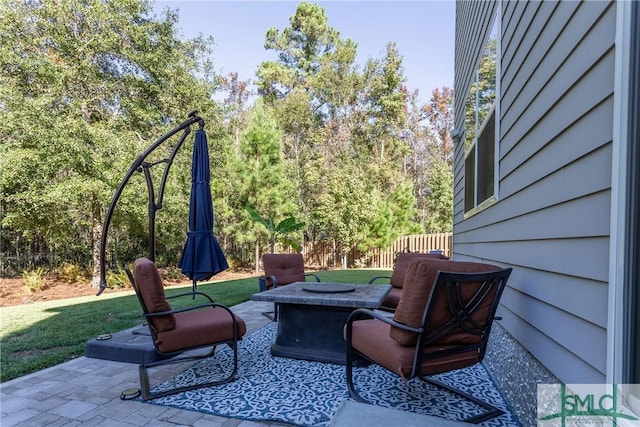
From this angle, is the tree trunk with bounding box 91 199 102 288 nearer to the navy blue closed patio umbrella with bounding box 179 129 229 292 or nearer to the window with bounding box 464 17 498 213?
the navy blue closed patio umbrella with bounding box 179 129 229 292

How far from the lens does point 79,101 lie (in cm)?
899

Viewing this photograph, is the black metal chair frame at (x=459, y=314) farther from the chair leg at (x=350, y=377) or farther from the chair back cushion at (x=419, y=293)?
the chair leg at (x=350, y=377)

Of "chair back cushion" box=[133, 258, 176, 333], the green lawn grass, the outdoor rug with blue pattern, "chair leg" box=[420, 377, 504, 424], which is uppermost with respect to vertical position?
"chair back cushion" box=[133, 258, 176, 333]

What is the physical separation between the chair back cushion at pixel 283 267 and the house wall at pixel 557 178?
123 inches

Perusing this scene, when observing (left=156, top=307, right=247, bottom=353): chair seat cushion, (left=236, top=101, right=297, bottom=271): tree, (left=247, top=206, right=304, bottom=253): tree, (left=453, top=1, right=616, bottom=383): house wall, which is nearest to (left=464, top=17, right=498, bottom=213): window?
(left=453, top=1, right=616, bottom=383): house wall

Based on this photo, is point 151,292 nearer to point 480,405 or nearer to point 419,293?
point 419,293

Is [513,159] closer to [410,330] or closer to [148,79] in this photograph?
[410,330]

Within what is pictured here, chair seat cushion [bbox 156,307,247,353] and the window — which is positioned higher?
the window

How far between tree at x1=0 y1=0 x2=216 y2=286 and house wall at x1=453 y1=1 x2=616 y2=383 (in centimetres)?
881

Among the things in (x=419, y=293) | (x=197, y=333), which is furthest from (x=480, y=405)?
(x=197, y=333)

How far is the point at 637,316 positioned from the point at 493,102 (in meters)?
2.89

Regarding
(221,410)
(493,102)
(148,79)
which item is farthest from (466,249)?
(148,79)

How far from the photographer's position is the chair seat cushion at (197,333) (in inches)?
110

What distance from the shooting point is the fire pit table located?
3.42 m
